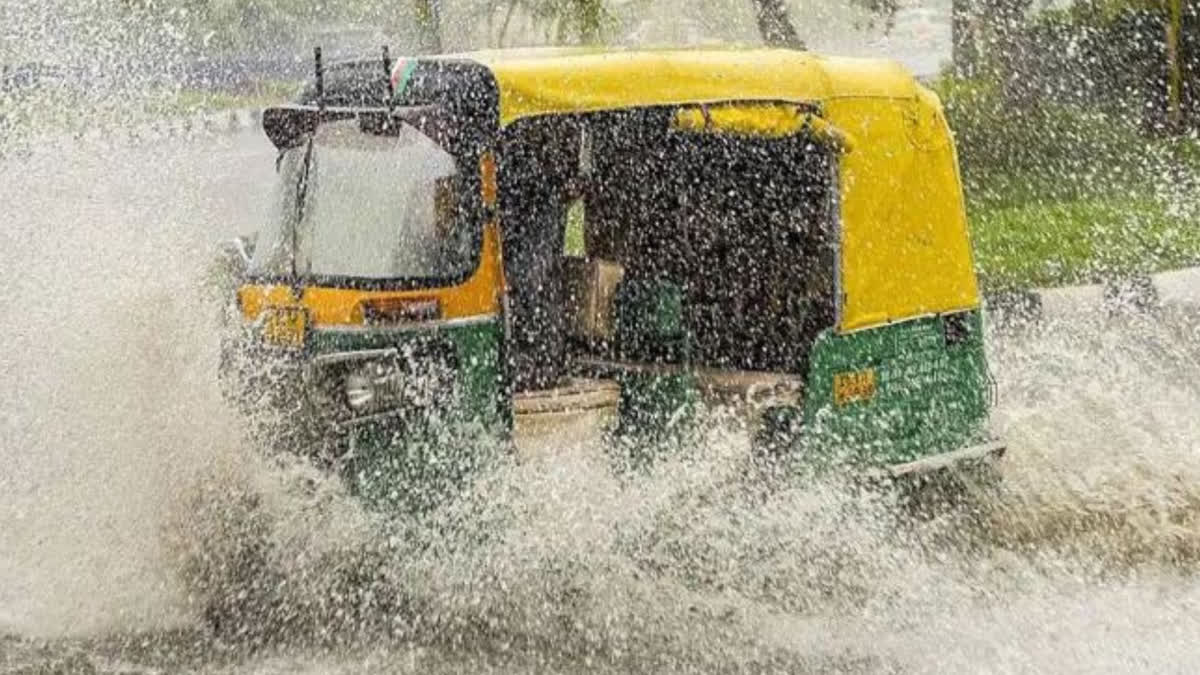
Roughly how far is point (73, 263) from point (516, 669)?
3202mm

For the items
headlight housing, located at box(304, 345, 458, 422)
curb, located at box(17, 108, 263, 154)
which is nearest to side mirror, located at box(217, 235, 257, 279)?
curb, located at box(17, 108, 263, 154)

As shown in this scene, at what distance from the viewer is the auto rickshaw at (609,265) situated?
22.8ft

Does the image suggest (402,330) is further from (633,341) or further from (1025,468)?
(1025,468)

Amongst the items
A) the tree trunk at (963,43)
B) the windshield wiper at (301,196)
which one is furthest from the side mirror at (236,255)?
the tree trunk at (963,43)

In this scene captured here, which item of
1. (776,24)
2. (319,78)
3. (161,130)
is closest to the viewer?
(319,78)

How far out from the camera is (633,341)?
8.08 meters

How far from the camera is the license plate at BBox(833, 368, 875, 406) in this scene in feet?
25.9

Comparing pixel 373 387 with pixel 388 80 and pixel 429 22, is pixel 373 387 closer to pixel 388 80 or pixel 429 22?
pixel 388 80

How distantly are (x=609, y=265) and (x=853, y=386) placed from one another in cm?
116

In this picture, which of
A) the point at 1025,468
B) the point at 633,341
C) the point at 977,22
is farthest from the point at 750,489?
the point at 977,22

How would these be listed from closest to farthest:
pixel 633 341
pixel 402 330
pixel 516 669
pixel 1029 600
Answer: pixel 516 669, pixel 402 330, pixel 1029 600, pixel 633 341

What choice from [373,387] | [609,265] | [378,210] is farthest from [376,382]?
[609,265]

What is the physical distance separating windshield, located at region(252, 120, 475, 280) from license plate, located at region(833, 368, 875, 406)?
1.75 meters

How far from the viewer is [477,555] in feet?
A: 22.8
